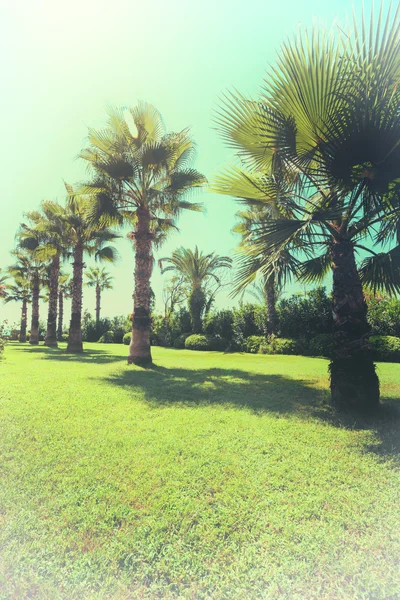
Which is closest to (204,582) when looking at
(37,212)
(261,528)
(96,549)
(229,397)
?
(261,528)

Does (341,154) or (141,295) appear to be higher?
(341,154)

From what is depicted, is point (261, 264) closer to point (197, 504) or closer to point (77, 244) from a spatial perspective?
→ point (197, 504)

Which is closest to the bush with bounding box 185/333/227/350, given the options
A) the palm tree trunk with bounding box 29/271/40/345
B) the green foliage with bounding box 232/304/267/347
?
the green foliage with bounding box 232/304/267/347

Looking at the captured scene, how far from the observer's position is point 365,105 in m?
4.82

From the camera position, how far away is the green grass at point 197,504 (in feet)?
7.11

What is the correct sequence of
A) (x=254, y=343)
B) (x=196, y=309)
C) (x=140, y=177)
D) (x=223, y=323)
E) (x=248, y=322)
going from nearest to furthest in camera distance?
1. (x=140, y=177)
2. (x=254, y=343)
3. (x=248, y=322)
4. (x=223, y=323)
5. (x=196, y=309)

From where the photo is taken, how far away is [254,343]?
68.9 ft

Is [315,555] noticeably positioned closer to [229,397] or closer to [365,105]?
[229,397]

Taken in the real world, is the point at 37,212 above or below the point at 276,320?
above

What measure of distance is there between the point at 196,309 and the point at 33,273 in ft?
49.9

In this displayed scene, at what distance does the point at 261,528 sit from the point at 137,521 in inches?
40.8

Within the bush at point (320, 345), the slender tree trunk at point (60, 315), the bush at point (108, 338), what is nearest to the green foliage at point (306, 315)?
the bush at point (320, 345)

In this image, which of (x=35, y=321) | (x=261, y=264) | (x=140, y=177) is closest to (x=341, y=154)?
(x=261, y=264)

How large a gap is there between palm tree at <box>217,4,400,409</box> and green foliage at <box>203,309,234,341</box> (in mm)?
17566
